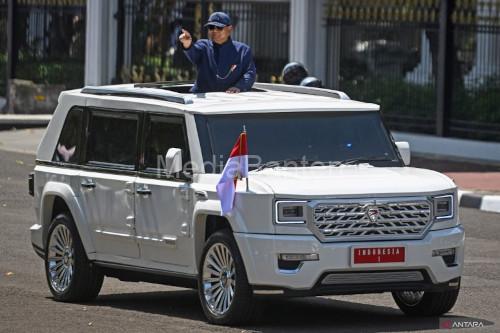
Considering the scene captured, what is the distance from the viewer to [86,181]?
11.8m

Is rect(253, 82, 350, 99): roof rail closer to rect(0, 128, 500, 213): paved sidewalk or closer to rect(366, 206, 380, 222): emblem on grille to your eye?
rect(366, 206, 380, 222): emblem on grille

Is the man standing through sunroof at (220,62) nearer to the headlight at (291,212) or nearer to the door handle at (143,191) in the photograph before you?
the door handle at (143,191)

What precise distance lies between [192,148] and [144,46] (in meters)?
20.7

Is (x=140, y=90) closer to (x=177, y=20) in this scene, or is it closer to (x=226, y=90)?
(x=226, y=90)

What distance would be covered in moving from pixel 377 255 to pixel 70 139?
3.20 metres

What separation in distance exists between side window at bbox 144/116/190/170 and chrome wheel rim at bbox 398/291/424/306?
183 centimetres

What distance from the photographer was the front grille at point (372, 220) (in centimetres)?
1016

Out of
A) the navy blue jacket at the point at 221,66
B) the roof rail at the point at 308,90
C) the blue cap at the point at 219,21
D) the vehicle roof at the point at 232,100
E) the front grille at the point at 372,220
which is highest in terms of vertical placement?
the blue cap at the point at 219,21

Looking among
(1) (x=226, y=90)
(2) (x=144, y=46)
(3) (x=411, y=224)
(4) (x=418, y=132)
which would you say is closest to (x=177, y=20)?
(2) (x=144, y=46)

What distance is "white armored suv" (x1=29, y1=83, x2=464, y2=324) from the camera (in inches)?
400

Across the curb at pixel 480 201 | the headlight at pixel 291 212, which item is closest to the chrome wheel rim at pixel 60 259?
the headlight at pixel 291 212

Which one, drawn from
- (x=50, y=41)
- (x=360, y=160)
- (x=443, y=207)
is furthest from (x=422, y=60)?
(x=443, y=207)

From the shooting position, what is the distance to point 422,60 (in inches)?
1005

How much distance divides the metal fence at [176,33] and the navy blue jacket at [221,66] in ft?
50.3
